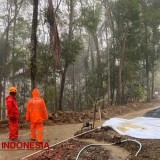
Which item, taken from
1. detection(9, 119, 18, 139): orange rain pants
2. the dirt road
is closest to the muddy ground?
the dirt road

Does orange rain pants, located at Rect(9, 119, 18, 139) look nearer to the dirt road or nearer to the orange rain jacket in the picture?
the dirt road

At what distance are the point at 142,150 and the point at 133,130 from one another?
1362 mm

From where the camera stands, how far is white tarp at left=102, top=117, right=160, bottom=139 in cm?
861

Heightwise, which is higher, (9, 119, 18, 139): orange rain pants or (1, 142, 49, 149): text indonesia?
(9, 119, 18, 139): orange rain pants

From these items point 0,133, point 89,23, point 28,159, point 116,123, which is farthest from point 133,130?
point 89,23

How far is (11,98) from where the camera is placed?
9.34 metres

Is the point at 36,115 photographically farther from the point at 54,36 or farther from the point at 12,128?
the point at 54,36

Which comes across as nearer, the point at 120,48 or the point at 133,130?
the point at 133,130

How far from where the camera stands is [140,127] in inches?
360

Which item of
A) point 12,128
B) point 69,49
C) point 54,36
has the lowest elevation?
point 12,128

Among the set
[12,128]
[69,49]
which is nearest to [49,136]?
[12,128]

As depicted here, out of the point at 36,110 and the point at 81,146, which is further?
the point at 36,110

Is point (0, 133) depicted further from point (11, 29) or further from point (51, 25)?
point (11, 29)

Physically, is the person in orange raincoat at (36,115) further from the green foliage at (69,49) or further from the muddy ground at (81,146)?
the green foliage at (69,49)
